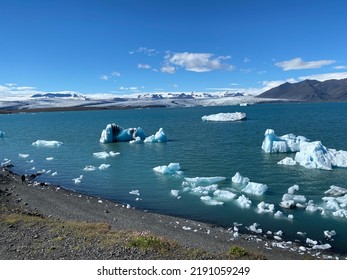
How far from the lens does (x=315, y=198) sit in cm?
2106

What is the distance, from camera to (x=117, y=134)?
5397 centimetres

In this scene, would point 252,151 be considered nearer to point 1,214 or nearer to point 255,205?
point 255,205

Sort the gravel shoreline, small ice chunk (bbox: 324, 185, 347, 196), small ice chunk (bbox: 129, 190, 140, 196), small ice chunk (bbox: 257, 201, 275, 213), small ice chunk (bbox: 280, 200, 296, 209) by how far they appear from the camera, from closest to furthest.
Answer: the gravel shoreline < small ice chunk (bbox: 257, 201, 275, 213) < small ice chunk (bbox: 280, 200, 296, 209) < small ice chunk (bbox: 324, 185, 347, 196) < small ice chunk (bbox: 129, 190, 140, 196)

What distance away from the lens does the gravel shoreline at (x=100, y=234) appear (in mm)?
10711

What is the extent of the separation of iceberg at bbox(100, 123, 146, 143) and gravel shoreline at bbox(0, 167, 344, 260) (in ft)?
89.8

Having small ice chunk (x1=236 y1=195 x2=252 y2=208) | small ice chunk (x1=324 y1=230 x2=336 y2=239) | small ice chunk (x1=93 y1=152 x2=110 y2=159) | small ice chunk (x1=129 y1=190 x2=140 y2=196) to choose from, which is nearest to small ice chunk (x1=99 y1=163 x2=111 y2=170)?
small ice chunk (x1=93 y1=152 x2=110 y2=159)

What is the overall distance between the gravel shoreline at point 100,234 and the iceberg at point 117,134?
89.8 feet

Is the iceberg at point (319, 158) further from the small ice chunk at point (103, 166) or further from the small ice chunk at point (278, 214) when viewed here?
the small ice chunk at point (103, 166)

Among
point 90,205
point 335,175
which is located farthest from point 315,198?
point 90,205

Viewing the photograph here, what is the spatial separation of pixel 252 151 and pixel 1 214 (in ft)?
98.4

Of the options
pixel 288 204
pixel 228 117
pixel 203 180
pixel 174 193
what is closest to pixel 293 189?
pixel 288 204

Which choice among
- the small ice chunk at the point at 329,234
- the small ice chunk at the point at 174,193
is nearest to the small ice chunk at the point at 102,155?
the small ice chunk at the point at 174,193

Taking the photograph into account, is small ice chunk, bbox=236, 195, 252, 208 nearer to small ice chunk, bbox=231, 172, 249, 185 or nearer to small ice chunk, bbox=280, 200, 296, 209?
small ice chunk, bbox=280, 200, 296, 209

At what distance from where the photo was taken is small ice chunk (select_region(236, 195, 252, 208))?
64.8ft
